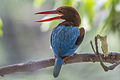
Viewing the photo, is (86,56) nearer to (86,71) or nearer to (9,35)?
(86,71)

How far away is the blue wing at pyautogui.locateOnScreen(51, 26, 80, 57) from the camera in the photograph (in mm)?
1924

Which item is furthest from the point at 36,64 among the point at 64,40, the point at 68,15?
the point at 68,15

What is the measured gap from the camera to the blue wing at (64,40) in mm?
1924

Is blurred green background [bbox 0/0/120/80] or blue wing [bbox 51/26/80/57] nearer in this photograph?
blue wing [bbox 51/26/80/57]

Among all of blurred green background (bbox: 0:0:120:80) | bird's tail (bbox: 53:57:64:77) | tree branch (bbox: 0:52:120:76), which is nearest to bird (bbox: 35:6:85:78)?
bird's tail (bbox: 53:57:64:77)

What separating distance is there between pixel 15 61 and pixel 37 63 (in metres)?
4.84

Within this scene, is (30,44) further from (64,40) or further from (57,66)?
(57,66)

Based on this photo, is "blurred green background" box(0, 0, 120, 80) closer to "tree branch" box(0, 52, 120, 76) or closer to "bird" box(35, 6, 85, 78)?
"bird" box(35, 6, 85, 78)

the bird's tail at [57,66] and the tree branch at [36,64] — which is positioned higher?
the tree branch at [36,64]

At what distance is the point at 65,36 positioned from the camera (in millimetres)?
2031

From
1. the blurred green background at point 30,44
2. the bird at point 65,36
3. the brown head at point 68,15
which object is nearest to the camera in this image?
the bird at point 65,36

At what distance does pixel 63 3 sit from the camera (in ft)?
6.46

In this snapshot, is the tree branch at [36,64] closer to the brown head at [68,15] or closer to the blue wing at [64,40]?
the blue wing at [64,40]

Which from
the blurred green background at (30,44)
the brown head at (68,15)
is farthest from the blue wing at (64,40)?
the blurred green background at (30,44)
